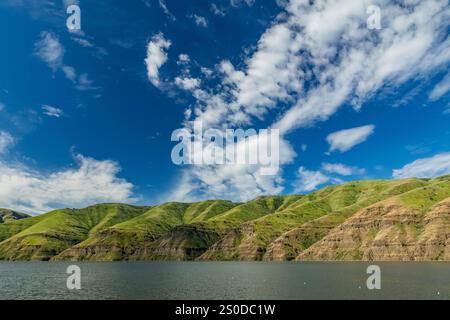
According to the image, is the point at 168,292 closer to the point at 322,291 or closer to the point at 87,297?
the point at 87,297
